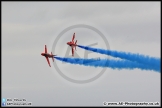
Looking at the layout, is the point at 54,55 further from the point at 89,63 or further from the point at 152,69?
the point at 152,69

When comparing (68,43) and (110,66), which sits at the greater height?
(68,43)

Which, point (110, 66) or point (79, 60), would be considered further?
point (79, 60)

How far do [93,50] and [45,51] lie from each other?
14.4 meters

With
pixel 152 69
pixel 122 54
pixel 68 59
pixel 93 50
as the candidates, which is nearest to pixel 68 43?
pixel 68 59

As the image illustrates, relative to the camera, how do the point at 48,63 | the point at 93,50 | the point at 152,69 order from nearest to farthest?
the point at 152,69
the point at 93,50
the point at 48,63

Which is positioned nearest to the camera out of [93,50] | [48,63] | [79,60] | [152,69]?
[152,69]

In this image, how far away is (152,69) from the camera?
65.9m

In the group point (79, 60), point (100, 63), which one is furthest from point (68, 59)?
point (100, 63)

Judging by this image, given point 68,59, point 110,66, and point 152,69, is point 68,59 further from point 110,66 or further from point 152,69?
point 152,69

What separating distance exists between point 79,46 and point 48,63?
11125 mm

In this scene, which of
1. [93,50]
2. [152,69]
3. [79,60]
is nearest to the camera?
[152,69]

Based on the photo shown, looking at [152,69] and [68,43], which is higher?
[68,43]

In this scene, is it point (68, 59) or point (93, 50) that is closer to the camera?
point (93, 50)

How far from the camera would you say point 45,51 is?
269 ft
